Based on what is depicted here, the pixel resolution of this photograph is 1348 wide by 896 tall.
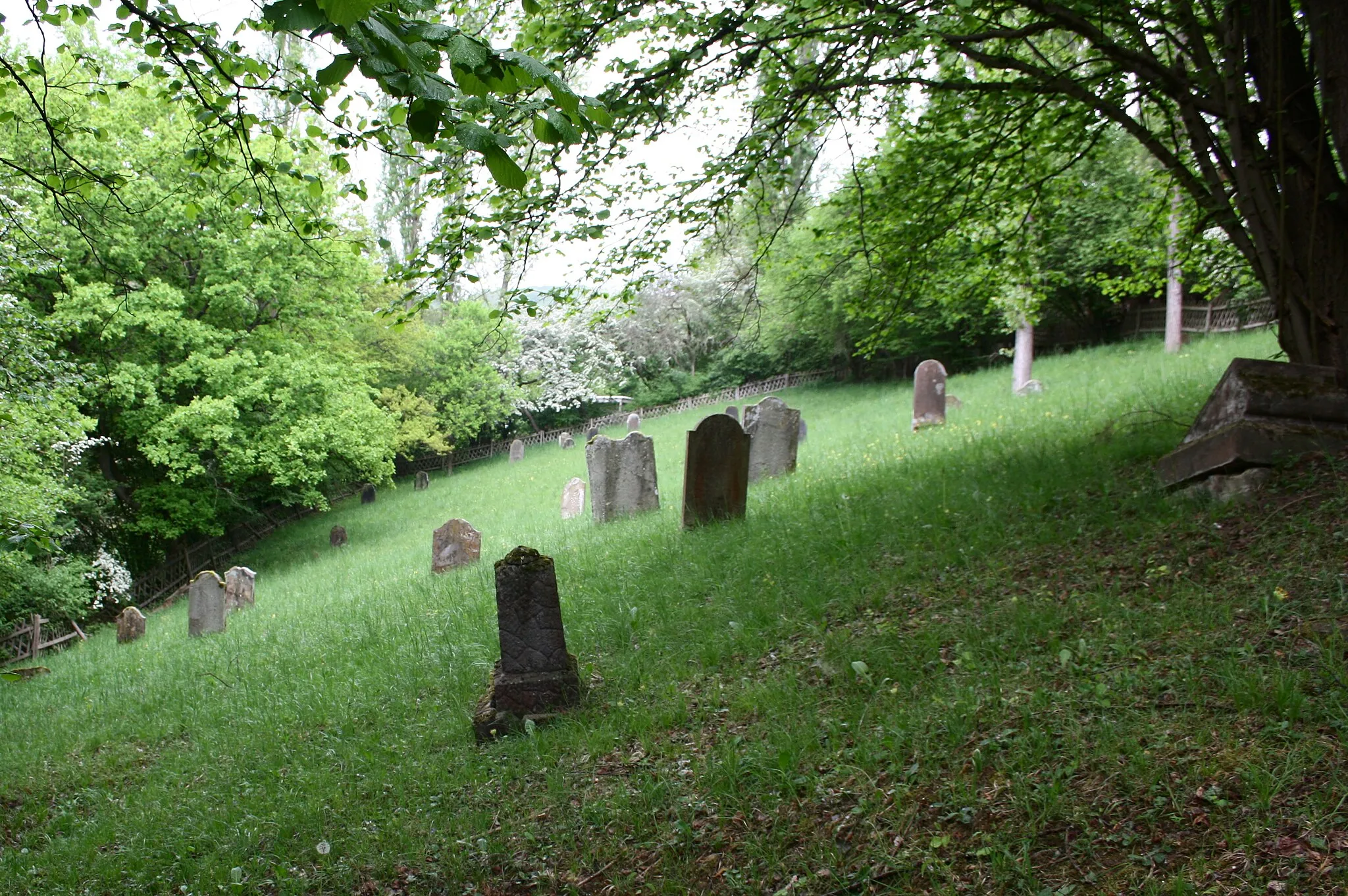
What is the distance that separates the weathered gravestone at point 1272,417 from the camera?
5965mm

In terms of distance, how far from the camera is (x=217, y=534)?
74.7ft

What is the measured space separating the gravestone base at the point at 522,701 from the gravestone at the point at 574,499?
424 inches

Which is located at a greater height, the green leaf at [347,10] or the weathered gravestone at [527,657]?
the green leaf at [347,10]

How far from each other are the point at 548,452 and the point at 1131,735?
1308 inches

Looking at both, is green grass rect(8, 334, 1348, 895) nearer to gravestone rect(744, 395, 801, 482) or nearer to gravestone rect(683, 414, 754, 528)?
gravestone rect(683, 414, 754, 528)

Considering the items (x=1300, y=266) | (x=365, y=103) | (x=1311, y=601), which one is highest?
(x=365, y=103)

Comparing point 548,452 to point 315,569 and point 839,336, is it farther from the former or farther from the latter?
point 315,569

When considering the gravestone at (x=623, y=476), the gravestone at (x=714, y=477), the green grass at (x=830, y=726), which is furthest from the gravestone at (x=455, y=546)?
the gravestone at (x=714, y=477)

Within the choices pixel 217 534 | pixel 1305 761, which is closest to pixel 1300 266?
pixel 1305 761

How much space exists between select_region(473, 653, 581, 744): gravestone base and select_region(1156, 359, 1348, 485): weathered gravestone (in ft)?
16.0

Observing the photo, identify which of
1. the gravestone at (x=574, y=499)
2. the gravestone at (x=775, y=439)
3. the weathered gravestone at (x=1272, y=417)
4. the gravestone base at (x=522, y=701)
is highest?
the weathered gravestone at (x=1272, y=417)

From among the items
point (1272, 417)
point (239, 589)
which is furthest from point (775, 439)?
point (239, 589)

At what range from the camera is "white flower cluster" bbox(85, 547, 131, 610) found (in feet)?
62.7

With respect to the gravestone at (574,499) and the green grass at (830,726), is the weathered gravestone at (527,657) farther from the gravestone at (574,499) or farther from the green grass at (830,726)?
the gravestone at (574,499)
